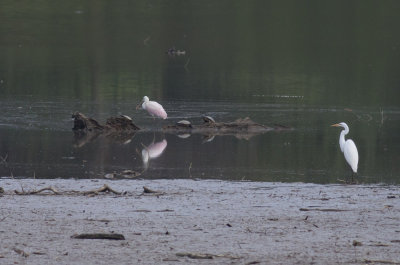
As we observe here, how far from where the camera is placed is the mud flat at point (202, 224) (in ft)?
29.3

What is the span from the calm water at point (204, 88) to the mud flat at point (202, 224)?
7.57 feet

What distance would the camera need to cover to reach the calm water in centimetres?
1725

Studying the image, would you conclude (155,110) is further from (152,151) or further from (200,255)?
(200,255)

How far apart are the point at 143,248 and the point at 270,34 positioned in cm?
5019

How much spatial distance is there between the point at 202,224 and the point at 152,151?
26.7ft

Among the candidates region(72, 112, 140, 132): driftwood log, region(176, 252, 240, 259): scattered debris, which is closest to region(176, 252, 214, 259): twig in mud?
region(176, 252, 240, 259): scattered debris

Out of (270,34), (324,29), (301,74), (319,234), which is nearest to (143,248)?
(319,234)

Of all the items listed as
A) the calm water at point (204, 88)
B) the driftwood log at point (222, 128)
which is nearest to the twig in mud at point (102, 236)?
the calm water at point (204, 88)

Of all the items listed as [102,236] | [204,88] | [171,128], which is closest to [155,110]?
[171,128]

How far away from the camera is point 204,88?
31078mm

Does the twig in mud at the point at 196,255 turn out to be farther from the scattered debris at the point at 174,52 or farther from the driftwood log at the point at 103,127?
the scattered debris at the point at 174,52

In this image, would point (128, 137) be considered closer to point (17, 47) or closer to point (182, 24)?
point (17, 47)

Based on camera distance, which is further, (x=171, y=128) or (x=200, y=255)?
(x=171, y=128)

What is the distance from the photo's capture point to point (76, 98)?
2795 centimetres
